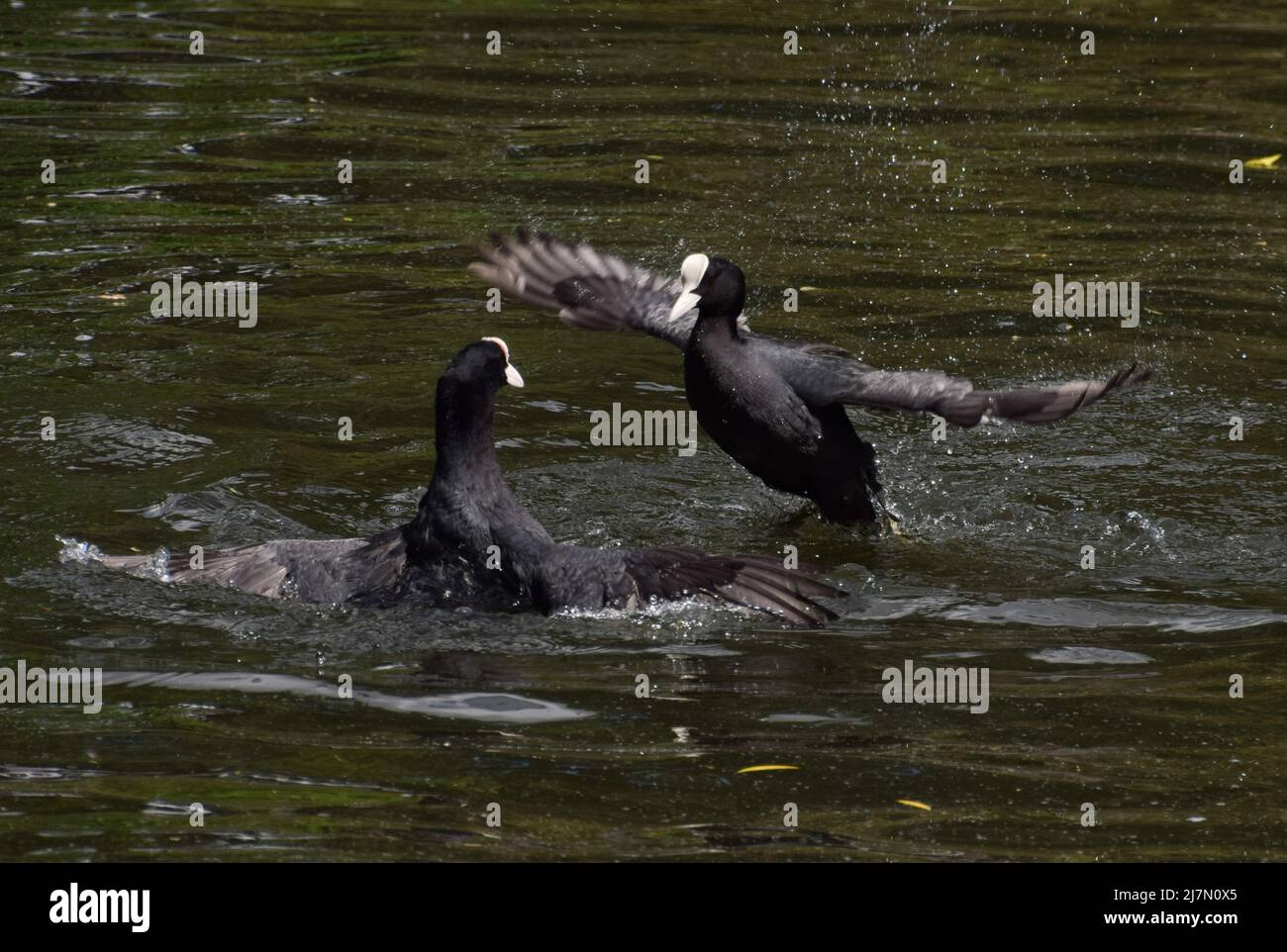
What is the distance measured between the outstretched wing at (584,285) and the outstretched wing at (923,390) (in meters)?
0.67

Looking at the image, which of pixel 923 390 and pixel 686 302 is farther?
pixel 686 302

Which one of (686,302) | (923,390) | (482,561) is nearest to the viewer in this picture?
(482,561)

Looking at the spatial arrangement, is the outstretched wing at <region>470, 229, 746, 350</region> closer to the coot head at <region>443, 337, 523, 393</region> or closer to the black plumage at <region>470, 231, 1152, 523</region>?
the black plumage at <region>470, 231, 1152, 523</region>

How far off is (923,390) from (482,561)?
2019mm

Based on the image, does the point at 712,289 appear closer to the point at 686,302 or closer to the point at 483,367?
the point at 686,302

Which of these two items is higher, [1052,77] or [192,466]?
[1052,77]

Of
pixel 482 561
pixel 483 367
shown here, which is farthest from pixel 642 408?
pixel 482 561

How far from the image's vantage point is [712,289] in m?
8.66

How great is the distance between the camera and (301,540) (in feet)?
25.2

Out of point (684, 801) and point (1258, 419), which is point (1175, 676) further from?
point (1258, 419)

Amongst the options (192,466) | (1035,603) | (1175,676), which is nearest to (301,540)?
(192,466)

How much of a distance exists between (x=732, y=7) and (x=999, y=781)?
13.0 metres

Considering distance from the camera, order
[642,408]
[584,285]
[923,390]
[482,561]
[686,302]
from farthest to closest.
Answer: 1. [642,408]
2. [584,285]
3. [686,302]
4. [923,390]
5. [482,561]

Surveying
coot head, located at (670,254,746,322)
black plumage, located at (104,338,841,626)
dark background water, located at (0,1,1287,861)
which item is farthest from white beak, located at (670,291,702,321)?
black plumage, located at (104,338,841,626)
